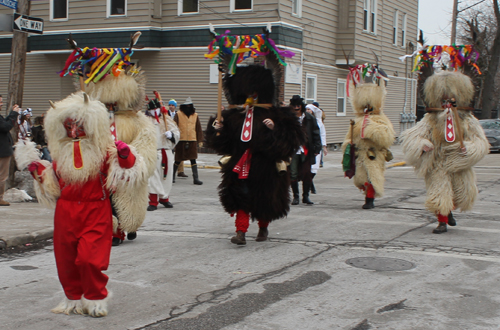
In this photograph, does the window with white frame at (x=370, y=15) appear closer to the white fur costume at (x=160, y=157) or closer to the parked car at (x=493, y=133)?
the parked car at (x=493, y=133)

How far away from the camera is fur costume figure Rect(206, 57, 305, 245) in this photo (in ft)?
23.1

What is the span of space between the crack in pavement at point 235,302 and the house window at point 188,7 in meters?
16.2

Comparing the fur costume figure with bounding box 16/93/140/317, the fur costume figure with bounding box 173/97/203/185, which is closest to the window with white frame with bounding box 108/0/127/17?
the fur costume figure with bounding box 173/97/203/185

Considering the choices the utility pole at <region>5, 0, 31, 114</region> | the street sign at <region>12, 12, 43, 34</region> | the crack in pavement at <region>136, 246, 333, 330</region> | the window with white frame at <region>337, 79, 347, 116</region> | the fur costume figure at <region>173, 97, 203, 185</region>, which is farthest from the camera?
the window with white frame at <region>337, 79, 347, 116</region>

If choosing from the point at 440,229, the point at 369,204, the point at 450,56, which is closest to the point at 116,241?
the point at 440,229

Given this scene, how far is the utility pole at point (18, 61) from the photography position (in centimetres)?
1066

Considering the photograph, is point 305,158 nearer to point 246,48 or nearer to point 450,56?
point 450,56

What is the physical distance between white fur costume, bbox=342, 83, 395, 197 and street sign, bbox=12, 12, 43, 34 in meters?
5.59

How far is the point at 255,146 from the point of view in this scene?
703cm

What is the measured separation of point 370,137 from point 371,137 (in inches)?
0.7

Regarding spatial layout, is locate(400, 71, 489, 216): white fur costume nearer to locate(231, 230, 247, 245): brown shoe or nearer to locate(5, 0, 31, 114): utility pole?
locate(231, 230, 247, 245): brown shoe

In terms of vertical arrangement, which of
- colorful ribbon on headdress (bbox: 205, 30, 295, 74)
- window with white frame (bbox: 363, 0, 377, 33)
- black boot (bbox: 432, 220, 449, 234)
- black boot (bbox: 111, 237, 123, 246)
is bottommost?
black boot (bbox: 111, 237, 123, 246)

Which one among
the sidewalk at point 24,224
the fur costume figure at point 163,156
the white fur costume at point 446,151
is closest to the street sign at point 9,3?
the fur costume figure at point 163,156

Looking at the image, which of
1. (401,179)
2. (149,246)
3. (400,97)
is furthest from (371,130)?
(400,97)
